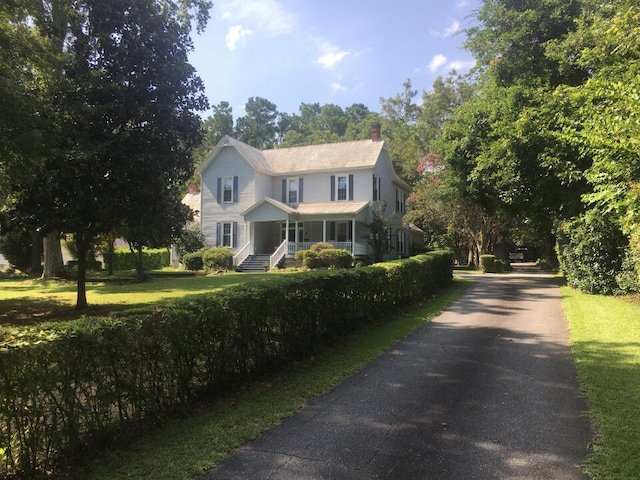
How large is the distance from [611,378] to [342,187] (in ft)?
79.4

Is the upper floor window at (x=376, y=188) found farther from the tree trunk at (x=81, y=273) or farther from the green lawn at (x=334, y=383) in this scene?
the tree trunk at (x=81, y=273)

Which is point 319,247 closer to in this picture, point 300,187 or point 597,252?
point 300,187

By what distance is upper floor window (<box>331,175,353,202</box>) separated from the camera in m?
28.9

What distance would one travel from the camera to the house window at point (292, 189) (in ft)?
99.9

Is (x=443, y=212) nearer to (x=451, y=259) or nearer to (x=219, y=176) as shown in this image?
(x=451, y=259)

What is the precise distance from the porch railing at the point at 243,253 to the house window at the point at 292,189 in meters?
4.66

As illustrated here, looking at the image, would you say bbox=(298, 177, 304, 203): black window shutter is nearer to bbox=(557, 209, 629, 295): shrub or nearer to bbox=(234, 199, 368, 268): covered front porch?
bbox=(234, 199, 368, 268): covered front porch

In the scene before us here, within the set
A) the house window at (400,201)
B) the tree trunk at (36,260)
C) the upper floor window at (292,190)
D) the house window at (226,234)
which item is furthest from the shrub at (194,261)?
the house window at (400,201)

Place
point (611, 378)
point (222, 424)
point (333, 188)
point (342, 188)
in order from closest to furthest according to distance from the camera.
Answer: point (222, 424)
point (611, 378)
point (342, 188)
point (333, 188)

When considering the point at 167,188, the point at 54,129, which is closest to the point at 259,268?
the point at 167,188

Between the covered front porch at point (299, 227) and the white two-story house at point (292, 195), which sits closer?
the covered front porch at point (299, 227)

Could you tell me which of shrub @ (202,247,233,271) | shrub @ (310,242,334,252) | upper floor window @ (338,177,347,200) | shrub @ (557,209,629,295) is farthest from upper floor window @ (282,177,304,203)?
shrub @ (557,209,629,295)

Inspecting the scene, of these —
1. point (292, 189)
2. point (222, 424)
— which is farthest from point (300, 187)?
point (222, 424)

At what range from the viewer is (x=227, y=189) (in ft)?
99.9
